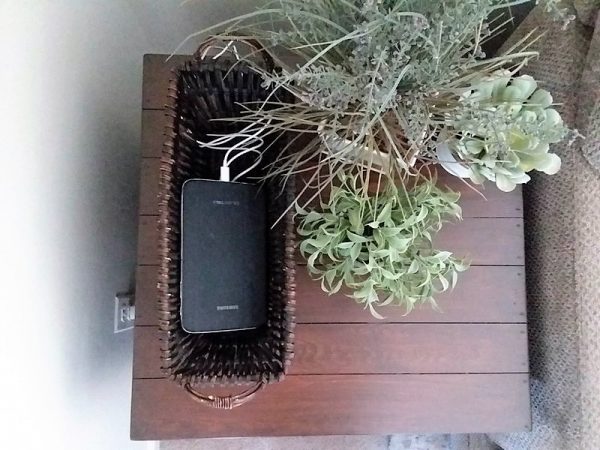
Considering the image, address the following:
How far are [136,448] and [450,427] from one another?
775mm

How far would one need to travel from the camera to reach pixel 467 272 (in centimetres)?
112

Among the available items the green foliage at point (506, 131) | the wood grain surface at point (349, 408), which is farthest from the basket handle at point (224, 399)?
the green foliage at point (506, 131)

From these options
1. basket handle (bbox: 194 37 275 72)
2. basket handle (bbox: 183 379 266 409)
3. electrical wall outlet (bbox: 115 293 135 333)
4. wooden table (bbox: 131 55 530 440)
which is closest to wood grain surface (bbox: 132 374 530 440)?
wooden table (bbox: 131 55 530 440)

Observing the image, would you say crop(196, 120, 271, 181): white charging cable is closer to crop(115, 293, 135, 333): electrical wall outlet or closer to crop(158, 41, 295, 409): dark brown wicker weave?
crop(158, 41, 295, 409): dark brown wicker weave

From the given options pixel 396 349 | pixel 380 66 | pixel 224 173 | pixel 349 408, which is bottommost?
pixel 349 408

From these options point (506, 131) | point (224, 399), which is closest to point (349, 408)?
point (224, 399)

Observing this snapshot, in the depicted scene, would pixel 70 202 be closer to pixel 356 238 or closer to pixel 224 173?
pixel 224 173

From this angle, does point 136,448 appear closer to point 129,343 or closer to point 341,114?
point 129,343

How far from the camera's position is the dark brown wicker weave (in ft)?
3.03

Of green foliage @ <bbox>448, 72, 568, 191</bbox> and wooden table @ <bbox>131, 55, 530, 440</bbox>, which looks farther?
wooden table @ <bbox>131, 55, 530, 440</bbox>

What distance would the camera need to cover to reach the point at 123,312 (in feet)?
→ 4.37

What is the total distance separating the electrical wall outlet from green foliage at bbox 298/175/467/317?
21.1 inches

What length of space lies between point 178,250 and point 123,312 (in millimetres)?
425

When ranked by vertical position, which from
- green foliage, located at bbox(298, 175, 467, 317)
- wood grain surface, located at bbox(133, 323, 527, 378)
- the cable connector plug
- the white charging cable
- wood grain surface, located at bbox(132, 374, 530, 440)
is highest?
the white charging cable
